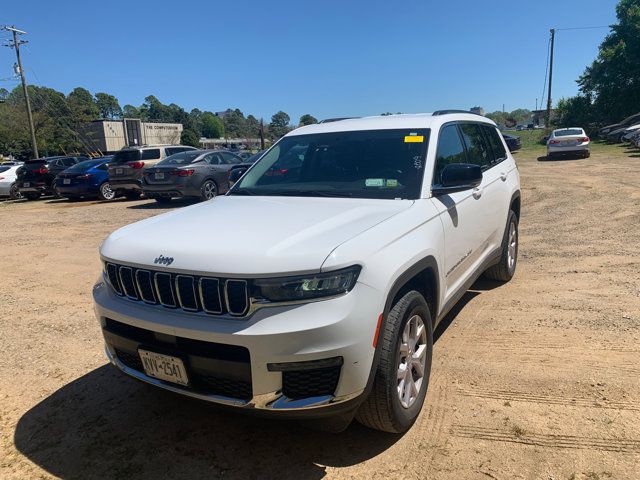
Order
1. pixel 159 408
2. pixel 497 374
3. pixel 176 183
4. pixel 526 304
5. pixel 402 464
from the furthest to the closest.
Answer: pixel 176 183 < pixel 526 304 < pixel 497 374 < pixel 159 408 < pixel 402 464

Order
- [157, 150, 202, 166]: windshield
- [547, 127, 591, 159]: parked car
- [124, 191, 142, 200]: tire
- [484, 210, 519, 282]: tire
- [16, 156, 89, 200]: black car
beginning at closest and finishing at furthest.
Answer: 1. [484, 210, 519, 282]: tire
2. [157, 150, 202, 166]: windshield
3. [124, 191, 142, 200]: tire
4. [16, 156, 89, 200]: black car
5. [547, 127, 591, 159]: parked car

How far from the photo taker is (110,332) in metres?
2.83

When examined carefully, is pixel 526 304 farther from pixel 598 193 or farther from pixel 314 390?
pixel 598 193

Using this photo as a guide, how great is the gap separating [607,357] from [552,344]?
1.32ft

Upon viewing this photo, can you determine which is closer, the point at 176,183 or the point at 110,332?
the point at 110,332

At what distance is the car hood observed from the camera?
236cm

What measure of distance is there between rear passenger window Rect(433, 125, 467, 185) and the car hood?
0.59 m

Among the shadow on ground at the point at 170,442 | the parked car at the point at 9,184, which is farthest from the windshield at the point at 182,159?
the shadow on ground at the point at 170,442

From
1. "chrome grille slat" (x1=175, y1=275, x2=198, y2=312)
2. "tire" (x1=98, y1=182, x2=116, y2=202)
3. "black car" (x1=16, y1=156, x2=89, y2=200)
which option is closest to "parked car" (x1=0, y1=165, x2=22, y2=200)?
"black car" (x1=16, y1=156, x2=89, y2=200)

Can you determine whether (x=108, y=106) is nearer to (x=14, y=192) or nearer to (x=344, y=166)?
(x=14, y=192)

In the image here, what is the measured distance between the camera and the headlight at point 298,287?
7.60ft

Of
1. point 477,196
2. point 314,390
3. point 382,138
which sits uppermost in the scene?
point 382,138

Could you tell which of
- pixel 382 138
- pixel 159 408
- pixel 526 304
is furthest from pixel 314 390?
pixel 526 304

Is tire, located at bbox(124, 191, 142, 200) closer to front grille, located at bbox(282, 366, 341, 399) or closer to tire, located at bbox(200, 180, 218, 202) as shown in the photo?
tire, located at bbox(200, 180, 218, 202)
